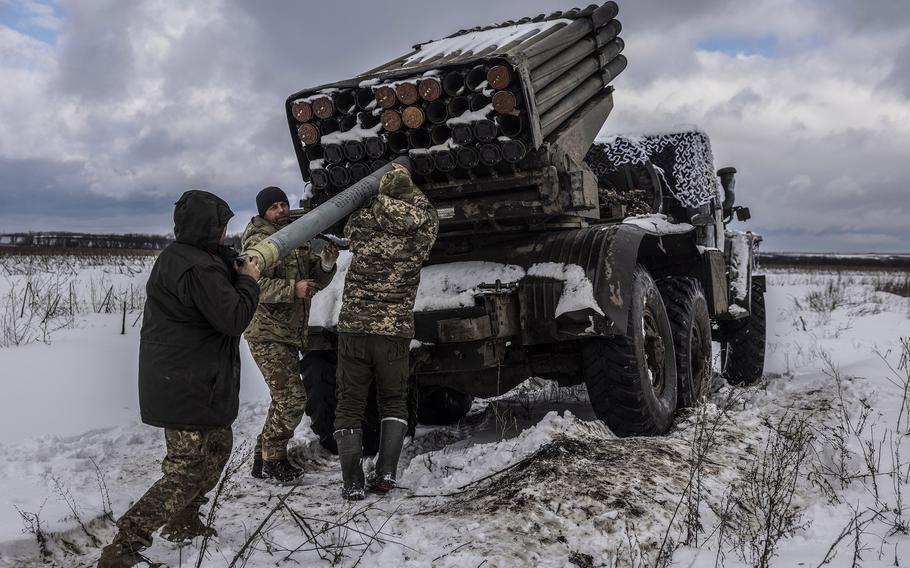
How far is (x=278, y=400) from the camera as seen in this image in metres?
4.92

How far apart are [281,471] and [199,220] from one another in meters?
2.16

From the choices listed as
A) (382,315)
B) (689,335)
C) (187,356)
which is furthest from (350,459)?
(689,335)

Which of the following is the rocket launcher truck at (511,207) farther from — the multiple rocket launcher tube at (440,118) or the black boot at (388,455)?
the black boot at (388,455)

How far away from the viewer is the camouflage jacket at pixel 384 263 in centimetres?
442

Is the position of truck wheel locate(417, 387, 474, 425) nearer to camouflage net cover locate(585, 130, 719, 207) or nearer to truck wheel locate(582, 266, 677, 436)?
truck wheel locate(582, 266, 677, 436)

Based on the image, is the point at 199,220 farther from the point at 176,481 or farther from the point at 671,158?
the point at 671,158

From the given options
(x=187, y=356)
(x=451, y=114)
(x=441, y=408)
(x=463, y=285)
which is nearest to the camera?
(x=187, y=356)

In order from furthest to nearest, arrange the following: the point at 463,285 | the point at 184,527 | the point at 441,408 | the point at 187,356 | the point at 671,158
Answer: the point at 671,158 → the point at 441,408 → the point at 463,285 → the point at 184,527 → the point at 187,356

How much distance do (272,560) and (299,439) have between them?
2.64 meters

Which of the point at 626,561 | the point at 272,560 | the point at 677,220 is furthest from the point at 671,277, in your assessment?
the point at 272,560

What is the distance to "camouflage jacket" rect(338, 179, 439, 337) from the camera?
4.42 meters

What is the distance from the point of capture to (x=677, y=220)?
7.41 m

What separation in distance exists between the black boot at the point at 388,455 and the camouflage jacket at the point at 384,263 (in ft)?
1.75

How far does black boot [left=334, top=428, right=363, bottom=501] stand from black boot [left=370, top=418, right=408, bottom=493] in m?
0.10
